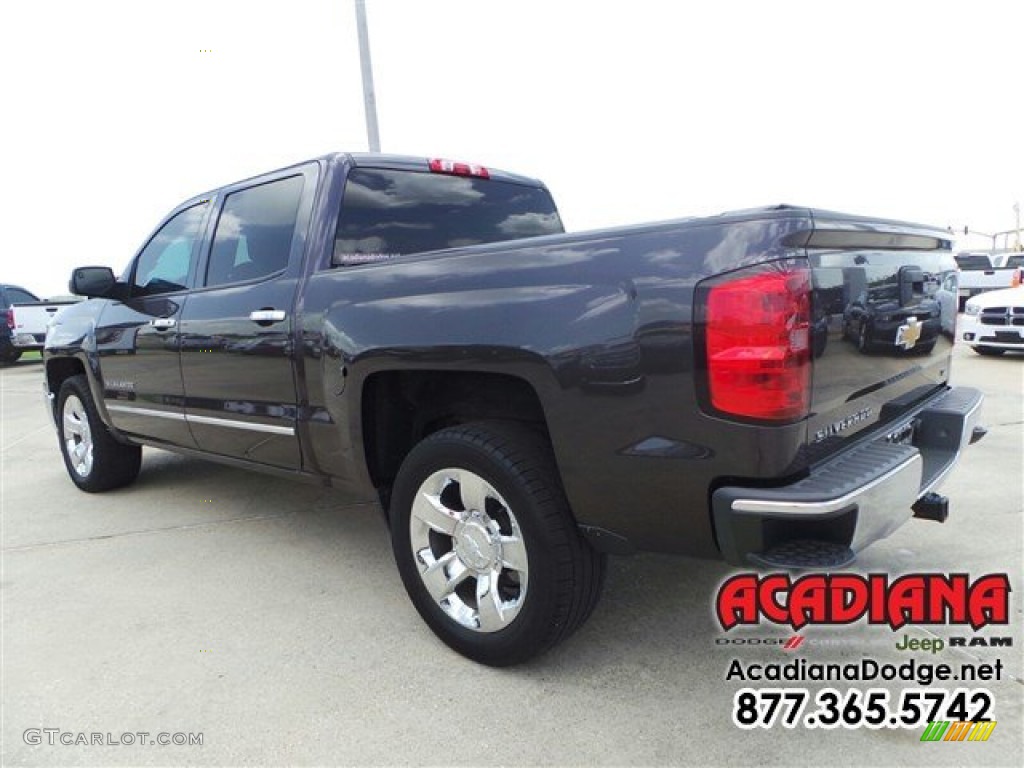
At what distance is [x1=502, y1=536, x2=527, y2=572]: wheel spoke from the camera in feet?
7.57

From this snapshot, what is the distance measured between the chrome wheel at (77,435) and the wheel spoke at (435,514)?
3468 millimetres

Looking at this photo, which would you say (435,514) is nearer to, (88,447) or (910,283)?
(910,283)

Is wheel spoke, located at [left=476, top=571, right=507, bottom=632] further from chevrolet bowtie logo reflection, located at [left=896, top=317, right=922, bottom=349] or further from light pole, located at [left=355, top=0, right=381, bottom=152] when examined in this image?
light pole, located at [left=355, top=0, right=381, bottom=152]

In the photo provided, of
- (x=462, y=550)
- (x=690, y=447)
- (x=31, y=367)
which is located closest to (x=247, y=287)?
(x=462, y=550)

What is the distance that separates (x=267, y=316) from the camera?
3090 mm

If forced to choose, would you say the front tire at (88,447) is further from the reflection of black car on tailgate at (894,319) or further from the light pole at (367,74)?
the light pole at (367,74)

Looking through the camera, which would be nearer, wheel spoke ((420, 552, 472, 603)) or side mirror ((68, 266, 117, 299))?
wheel spoke ((420, 552, 472, 603))

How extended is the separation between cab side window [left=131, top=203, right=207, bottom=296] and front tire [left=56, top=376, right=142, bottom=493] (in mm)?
1100

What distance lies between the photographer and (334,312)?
110 inches

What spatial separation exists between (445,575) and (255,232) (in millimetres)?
1984

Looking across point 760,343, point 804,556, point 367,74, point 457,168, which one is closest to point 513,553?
point 804,556

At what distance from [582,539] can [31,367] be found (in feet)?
62.0

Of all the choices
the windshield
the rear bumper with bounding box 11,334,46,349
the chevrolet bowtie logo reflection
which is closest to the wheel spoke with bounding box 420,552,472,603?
the windshield

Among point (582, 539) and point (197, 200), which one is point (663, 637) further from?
point (197, 200)
